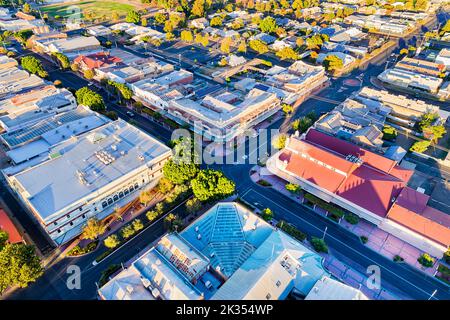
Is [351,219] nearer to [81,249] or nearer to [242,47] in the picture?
[81,249]

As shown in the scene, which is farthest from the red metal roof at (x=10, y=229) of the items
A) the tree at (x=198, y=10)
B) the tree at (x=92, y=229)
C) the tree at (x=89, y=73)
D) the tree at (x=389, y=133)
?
the tree at (x=198, y=10)

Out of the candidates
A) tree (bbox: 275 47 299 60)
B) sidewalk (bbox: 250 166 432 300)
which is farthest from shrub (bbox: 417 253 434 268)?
tree (bbox: 275 47 299 60)

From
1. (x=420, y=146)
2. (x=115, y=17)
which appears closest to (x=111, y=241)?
(x=420, y=146)

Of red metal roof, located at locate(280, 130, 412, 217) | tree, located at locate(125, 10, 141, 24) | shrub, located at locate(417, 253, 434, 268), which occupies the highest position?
tree, located at locate(125, 10, 141, 24)

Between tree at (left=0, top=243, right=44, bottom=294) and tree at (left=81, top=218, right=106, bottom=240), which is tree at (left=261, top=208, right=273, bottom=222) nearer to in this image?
tree at (left=81, top=218, right=106, bottom=240)

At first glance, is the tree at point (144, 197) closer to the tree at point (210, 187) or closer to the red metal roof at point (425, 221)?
the tree at point (210, 187)
